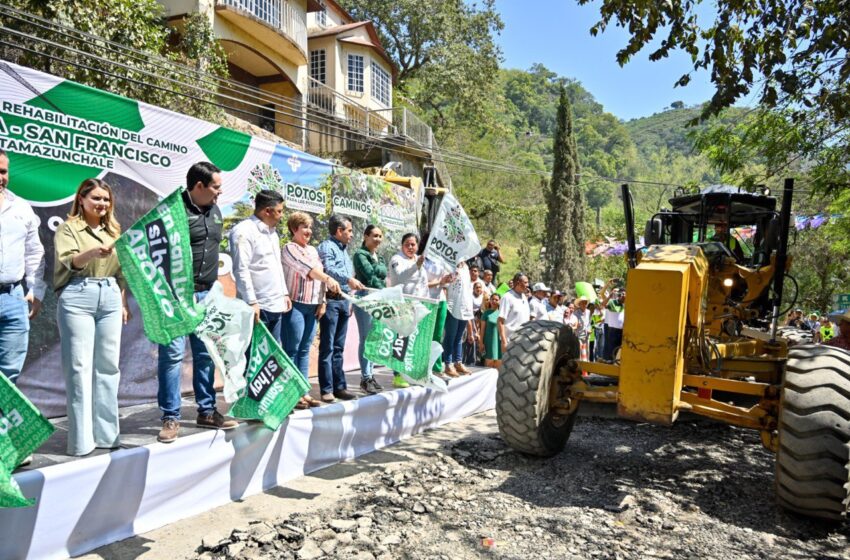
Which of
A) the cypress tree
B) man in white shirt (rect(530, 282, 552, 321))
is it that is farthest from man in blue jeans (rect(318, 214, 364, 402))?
the cypress tree

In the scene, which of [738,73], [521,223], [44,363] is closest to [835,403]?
[738,73]

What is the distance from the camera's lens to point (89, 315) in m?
3.57

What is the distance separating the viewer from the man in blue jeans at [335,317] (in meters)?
5.45

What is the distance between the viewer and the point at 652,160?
408 feet

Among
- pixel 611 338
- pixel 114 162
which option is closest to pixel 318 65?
pixel 611 338

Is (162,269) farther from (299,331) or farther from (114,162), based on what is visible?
(114,162)

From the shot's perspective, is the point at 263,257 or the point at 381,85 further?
the point at 381,85

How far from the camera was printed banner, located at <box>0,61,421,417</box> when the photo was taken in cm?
423

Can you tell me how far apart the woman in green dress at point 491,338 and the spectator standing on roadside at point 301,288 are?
3.96m

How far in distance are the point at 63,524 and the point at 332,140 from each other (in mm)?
21632

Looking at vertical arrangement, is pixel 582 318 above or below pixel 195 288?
below

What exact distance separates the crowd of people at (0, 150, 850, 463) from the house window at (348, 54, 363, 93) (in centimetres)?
2301

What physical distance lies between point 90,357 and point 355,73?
87.1 ft

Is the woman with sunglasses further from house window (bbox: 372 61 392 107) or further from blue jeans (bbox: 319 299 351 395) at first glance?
house window (bbox: 372 61 392 107)
